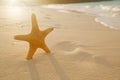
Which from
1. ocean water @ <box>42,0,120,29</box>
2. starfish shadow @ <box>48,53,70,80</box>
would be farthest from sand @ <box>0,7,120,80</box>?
ocean water @ <box>42,0,120,29</box>

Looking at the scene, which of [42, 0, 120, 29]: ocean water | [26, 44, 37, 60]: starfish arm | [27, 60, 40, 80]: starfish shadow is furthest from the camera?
[42, 0, 120, 29]: ocean water

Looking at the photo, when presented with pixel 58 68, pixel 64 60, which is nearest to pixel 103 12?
pixel 64 60

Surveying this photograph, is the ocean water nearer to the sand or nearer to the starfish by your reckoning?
the sand

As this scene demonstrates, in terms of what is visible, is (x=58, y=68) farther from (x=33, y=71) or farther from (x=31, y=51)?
(x=31, y=51)

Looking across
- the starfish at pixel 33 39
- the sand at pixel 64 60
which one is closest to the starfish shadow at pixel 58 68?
the sand at pixel 64 60

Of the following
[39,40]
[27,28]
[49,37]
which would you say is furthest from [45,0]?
[39,40]

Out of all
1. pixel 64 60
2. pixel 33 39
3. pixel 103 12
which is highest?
pixel 33 39

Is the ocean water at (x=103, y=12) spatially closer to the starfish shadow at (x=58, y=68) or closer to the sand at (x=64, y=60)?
the sand at (x=64, y=60)

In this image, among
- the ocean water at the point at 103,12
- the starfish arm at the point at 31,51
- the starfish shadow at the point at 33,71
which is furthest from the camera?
the ocean water at the point at 103,12

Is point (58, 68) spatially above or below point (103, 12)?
above

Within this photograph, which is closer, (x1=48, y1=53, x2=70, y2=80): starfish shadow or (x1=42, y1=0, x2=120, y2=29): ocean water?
(x1=48, y1=53, x2=70, y2=80): starfish shadow

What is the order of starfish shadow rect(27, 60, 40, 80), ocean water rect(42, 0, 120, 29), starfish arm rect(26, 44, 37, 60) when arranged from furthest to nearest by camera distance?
ocean water rect(42, 0, 120, 29), starfish arm rect(26, 44, 37, 60), starfish shadow rect(27, 60, 40, 80)

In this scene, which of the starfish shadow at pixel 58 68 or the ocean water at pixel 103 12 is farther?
the ocean water at pixel 103 12
